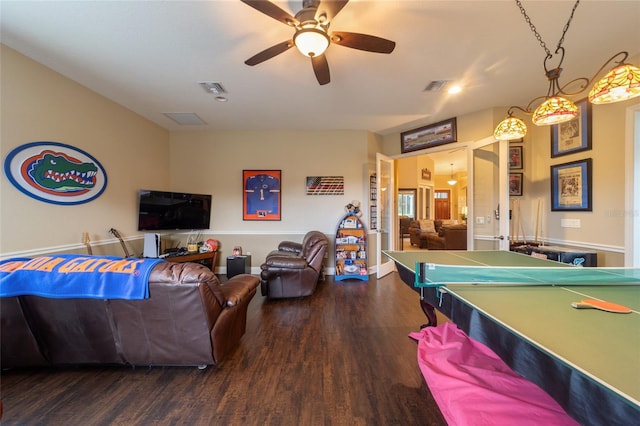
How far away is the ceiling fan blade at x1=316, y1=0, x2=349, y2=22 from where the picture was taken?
5.14 feet

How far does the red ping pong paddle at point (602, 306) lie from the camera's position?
105cm

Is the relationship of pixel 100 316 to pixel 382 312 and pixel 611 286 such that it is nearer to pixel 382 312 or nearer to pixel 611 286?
pixel 382 312

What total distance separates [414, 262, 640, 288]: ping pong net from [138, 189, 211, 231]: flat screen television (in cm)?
415

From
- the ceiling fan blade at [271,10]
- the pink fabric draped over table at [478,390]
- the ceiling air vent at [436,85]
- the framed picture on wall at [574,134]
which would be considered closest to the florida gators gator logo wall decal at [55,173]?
the ceiling fan blade at [271,10]

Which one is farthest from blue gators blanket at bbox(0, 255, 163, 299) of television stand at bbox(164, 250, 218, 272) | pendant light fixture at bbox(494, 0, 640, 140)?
pendant light fixture at bbox(494, 0, 640, 140)

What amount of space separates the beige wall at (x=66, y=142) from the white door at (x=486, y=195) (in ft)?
17.7

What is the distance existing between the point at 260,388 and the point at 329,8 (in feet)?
8.97

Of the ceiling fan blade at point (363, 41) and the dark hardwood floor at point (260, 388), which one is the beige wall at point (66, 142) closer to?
the dark hardwood floor at point (260, 388)

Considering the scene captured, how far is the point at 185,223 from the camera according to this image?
4.33 meters

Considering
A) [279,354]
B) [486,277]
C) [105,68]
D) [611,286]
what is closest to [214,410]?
[279,354]

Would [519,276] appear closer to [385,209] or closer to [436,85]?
[436,85]

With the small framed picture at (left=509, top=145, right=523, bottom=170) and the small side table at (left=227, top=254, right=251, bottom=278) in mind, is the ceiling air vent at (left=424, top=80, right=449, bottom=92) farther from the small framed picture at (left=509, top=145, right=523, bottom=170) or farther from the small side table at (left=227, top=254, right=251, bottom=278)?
the small side table at (left=227, top=254, right=251, bottom=278)

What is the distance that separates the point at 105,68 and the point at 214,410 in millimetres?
3578

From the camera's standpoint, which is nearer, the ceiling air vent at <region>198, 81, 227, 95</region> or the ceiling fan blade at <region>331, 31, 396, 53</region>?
the ceiling fan blade at <region>331, 31, 396, 53</region>
